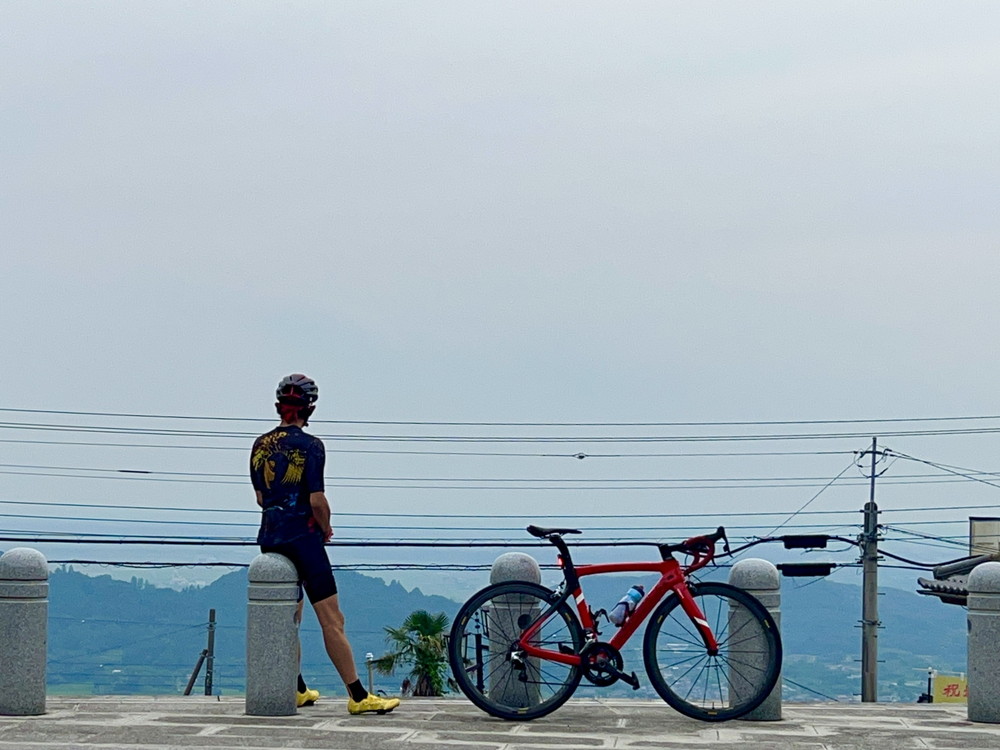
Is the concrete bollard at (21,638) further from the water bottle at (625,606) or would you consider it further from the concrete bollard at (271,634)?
the water bottle at (625,606)

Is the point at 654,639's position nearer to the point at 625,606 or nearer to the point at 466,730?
the point at 625,606

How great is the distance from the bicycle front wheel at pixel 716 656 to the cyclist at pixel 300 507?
6.68ft

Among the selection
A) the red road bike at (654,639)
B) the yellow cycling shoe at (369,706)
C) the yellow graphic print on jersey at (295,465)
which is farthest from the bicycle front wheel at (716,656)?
the yellow graphic print on jersey at (295,465)

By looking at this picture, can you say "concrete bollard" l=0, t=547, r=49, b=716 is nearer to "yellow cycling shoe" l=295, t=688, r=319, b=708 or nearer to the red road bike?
"yellow cycling shoe" l=295, t=688, r=319, b=708

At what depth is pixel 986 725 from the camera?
10.5 meters

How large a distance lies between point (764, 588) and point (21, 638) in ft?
16.8

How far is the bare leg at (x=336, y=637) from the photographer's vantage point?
10.4 m

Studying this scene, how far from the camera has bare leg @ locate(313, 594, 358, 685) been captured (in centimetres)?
1035

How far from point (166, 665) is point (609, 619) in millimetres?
149777

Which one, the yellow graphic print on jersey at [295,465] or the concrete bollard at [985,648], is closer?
the yellow graphic print on jersey at [295,465]

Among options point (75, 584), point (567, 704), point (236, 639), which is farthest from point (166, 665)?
point (567, 704)

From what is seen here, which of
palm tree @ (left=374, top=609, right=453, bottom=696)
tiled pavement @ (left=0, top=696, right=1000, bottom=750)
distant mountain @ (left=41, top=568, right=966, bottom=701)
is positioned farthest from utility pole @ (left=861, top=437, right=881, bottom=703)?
distant mountain @ (left=41, top=568, right=966, bottom=701)

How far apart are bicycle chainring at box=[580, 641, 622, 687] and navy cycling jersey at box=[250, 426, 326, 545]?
1.97m

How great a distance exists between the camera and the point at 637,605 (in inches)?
403
